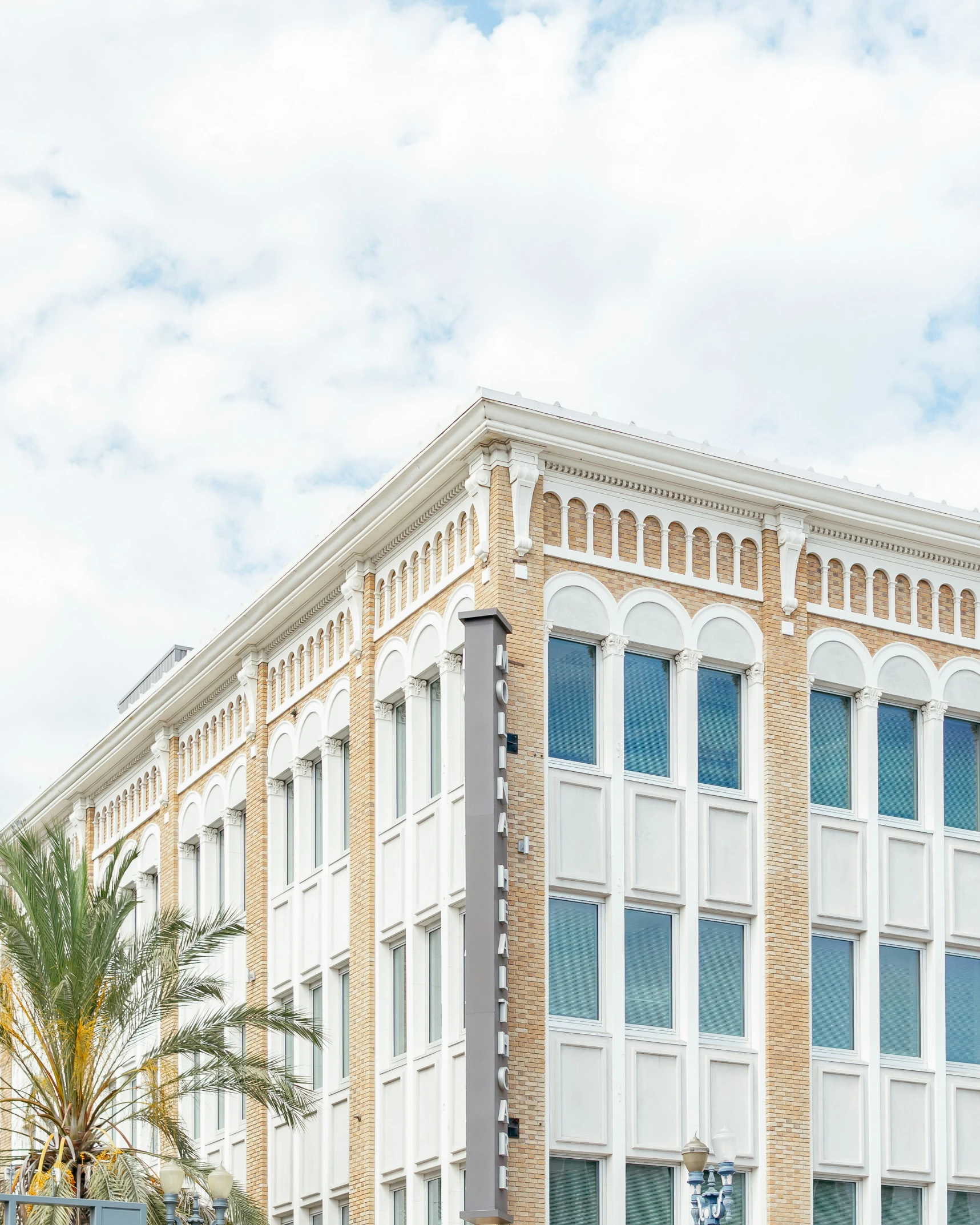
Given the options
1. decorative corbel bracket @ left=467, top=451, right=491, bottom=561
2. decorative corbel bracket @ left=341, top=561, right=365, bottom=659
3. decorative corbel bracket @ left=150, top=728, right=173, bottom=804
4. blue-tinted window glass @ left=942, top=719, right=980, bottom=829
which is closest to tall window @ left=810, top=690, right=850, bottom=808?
blue-tinted window glass @ left=942, top=719, right=980, bottom=829

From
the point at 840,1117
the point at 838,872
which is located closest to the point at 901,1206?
the point at 840,1117

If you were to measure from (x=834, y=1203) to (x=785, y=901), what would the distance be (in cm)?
430

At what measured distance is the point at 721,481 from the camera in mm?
31750

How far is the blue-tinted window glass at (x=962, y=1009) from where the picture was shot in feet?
107

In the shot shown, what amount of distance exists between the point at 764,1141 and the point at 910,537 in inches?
377

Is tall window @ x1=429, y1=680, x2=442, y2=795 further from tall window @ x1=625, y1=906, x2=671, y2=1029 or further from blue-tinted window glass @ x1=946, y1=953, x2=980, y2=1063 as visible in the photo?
blue-tinted window glass @ x1=946, y1=953, x2=980, y2=1063

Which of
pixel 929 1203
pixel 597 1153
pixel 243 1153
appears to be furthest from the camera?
pixel 243 1153

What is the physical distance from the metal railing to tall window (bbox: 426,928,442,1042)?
217 inches

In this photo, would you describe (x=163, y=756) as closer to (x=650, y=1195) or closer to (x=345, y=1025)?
(x=345, y=1025)

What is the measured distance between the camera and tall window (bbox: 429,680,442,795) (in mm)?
32094

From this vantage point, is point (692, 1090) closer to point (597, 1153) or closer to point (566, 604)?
point (597, 1153)

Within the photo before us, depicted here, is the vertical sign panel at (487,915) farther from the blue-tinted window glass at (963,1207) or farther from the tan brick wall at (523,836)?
the blue-tinted window glass at (963,1207)

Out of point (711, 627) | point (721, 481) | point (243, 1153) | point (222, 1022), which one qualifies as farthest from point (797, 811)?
point (243, 1153)

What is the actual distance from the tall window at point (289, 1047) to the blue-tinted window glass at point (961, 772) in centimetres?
1107
